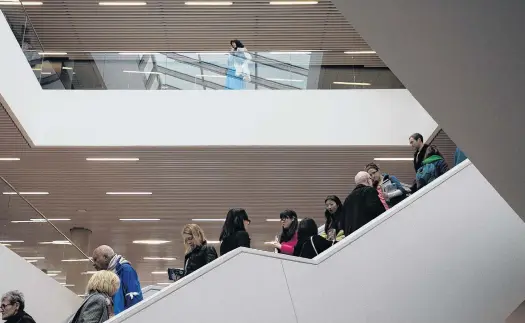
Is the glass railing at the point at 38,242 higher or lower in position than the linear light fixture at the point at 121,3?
lower

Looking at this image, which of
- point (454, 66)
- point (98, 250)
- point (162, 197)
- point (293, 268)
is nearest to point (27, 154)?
point (162, 197)

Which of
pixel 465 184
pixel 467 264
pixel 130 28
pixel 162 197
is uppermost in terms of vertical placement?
pixel 130 28

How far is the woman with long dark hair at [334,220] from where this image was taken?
612cm

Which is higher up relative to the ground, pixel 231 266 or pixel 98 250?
pixel 98 250

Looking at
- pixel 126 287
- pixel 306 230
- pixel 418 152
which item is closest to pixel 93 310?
pixel 126 287

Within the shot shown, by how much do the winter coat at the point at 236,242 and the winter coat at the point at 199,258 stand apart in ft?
0.60

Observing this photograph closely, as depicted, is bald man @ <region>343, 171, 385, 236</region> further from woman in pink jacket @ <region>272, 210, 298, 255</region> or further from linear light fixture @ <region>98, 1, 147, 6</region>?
linear light fixture @ <region>98, 1, 147, 6</region>

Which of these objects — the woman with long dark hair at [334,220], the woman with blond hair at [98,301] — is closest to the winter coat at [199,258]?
the woman with long dark hair at [334,220]

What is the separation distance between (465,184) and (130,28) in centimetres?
1027

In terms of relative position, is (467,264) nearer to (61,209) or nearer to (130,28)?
(130,28)

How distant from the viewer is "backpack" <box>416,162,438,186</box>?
23.2 feet

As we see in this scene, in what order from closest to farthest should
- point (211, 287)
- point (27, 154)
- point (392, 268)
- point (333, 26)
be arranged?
1. point (211, 287)
2. point (392, 268)
3. point (27, 154)
4. point (333, 26)

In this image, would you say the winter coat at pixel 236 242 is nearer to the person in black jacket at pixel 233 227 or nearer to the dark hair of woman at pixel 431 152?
the person in black jacket at pixel 233 227

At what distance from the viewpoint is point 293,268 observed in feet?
17.2
